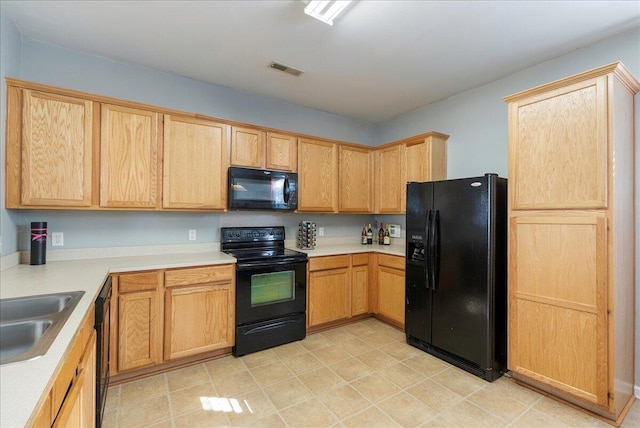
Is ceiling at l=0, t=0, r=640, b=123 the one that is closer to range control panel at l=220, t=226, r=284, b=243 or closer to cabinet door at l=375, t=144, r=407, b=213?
cabinet door at l=375, t=144, r=407, b=213

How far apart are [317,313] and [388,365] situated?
0.91 meters

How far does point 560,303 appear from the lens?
6.82 feet

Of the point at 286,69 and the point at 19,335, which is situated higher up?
the point at 286,69

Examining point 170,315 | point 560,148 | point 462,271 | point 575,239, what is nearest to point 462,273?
point 462,271

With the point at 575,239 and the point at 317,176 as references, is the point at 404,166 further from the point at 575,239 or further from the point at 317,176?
the point at 575,239

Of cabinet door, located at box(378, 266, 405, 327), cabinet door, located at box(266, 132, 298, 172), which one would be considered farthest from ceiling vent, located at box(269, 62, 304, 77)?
cabinet door, located at box(378, 266, 405, 327)

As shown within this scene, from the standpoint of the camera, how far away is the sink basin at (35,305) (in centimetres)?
138

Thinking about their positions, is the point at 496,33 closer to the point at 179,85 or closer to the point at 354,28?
the point at 354,28

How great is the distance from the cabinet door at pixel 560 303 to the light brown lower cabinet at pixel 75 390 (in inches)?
106

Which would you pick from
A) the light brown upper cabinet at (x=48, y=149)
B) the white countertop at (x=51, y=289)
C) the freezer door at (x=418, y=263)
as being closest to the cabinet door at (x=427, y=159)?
the freezer door at (x=418, y=263)

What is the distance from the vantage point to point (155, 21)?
2150 mm

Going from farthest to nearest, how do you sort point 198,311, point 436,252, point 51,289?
point 436,252
point 198,311
point 51,289

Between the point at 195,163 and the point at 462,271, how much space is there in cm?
255

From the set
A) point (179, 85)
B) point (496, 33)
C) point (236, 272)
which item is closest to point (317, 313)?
point (236, 272)
